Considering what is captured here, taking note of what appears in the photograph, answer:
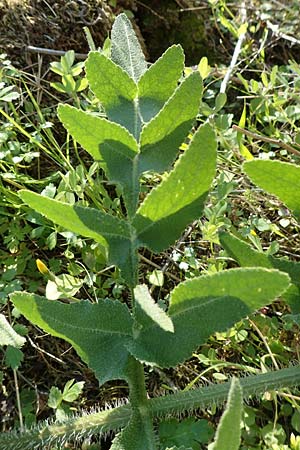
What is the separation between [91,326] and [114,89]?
47cm

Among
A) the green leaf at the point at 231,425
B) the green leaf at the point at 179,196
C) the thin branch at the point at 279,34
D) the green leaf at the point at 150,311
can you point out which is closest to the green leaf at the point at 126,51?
the green leaf at the point at 179,196

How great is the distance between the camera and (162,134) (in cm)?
143

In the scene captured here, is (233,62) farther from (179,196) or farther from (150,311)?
(150,311)

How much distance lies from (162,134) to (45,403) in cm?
87

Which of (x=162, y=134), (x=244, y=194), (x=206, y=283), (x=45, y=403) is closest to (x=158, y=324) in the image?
(x=206, y=283)

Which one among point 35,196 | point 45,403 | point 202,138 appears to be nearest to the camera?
point 202,138

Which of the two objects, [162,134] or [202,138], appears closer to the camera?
[202,138]

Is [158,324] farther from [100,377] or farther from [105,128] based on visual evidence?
[105,128]

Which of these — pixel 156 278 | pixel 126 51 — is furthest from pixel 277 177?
pixel 156 278

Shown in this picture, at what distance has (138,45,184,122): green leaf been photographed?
1448 millimetres

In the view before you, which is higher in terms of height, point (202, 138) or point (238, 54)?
point (202, 138)

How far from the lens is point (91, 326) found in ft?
4.61

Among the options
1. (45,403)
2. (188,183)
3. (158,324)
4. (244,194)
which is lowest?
(45,403)

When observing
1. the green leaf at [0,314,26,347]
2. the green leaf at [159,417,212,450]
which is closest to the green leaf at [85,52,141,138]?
the green leaf at [0,314,26,347]
